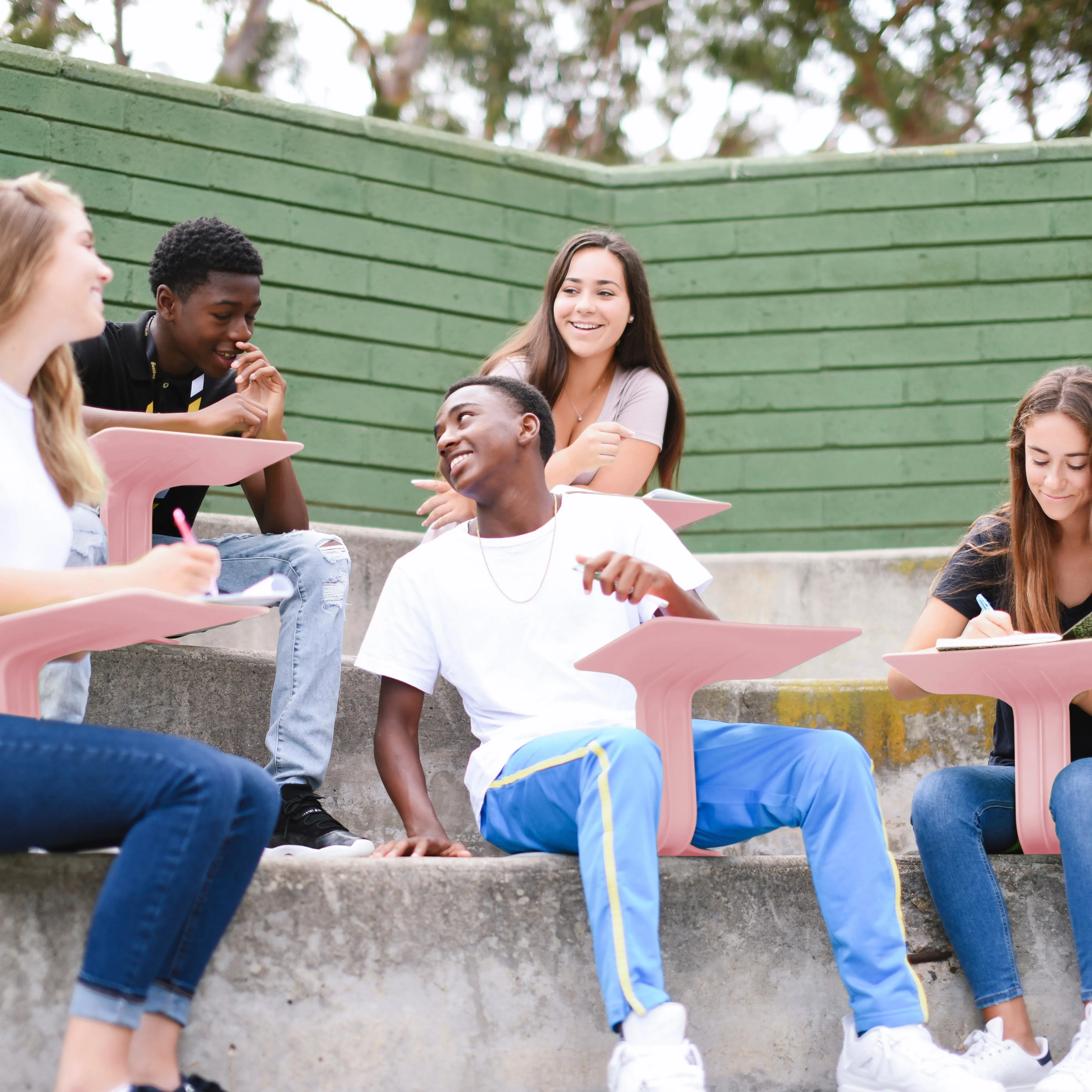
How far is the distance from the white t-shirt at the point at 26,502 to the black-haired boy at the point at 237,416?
64 centimetres

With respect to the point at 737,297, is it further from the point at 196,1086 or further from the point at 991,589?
the point at 196,1086

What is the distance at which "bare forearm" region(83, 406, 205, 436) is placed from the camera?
8.28 ft

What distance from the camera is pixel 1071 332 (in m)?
4.89

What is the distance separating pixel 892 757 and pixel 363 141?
10.1 ft

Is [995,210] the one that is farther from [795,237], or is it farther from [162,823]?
[162,823]

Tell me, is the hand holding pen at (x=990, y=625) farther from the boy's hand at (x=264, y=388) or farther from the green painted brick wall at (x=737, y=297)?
the green painted brick wall at (x=737, y=297)

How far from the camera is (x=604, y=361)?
3377 millimetres

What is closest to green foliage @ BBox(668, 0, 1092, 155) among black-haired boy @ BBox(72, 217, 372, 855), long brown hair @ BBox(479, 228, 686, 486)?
long brown hair @ BBox(479, 228, 686, 486)

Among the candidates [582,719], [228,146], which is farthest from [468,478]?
[228,146]

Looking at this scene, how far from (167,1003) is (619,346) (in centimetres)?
217

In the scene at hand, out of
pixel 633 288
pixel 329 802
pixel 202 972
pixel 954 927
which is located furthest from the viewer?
pixel 633 288

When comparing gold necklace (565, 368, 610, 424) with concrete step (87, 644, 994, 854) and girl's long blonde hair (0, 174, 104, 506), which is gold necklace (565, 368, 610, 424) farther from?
girl's long blonde hair (0, 174, 104, 506)

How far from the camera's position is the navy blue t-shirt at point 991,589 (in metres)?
2.47

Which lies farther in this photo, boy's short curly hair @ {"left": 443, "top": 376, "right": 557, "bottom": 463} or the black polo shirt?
the black polo shirt
